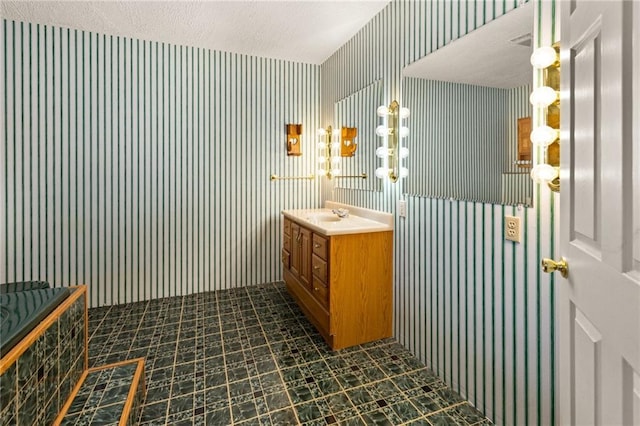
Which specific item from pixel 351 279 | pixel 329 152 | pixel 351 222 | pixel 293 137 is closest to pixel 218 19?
pixel 293 137

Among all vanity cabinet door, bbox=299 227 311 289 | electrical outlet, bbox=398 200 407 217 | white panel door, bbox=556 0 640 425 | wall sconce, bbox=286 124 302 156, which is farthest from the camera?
wall sconce, bbox=286 124 302 156

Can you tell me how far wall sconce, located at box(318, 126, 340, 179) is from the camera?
358 centimetres

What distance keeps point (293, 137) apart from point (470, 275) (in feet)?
8.40

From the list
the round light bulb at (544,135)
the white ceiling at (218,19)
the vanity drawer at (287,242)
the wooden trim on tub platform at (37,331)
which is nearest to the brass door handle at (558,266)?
the round light bulb at (544,135)

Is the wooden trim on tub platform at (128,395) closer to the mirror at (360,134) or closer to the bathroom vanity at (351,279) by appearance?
the bathroom vanity at (351,279)

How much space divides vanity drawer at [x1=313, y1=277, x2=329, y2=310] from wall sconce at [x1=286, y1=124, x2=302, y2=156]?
1.72 m

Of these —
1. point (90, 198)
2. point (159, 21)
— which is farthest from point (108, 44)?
point (90, 198)

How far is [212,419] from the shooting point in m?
1.74

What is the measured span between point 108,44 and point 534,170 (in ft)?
11.9

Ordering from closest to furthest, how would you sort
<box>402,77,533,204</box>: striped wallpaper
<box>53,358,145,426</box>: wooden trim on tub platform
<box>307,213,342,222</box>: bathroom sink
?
<box>53,358,145,426</box>: wooden trim on tub platform, <box>402,77,533,204</box>: striped wallpaper, <box>307,213,342,222</box>: bathroom sink

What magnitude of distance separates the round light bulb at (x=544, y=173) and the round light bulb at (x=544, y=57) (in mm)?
395

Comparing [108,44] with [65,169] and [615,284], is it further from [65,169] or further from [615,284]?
[615,284]

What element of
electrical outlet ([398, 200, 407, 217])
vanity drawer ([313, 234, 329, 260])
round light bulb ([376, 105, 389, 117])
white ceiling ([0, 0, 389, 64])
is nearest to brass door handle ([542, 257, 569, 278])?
electrical outlet ([398, 200, 407, 217])

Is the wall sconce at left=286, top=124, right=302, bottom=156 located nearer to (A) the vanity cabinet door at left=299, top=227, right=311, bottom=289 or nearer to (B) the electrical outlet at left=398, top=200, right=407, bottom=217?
(A) the vanity cabinet door at left=299, top=227, right=311, bottom=289
